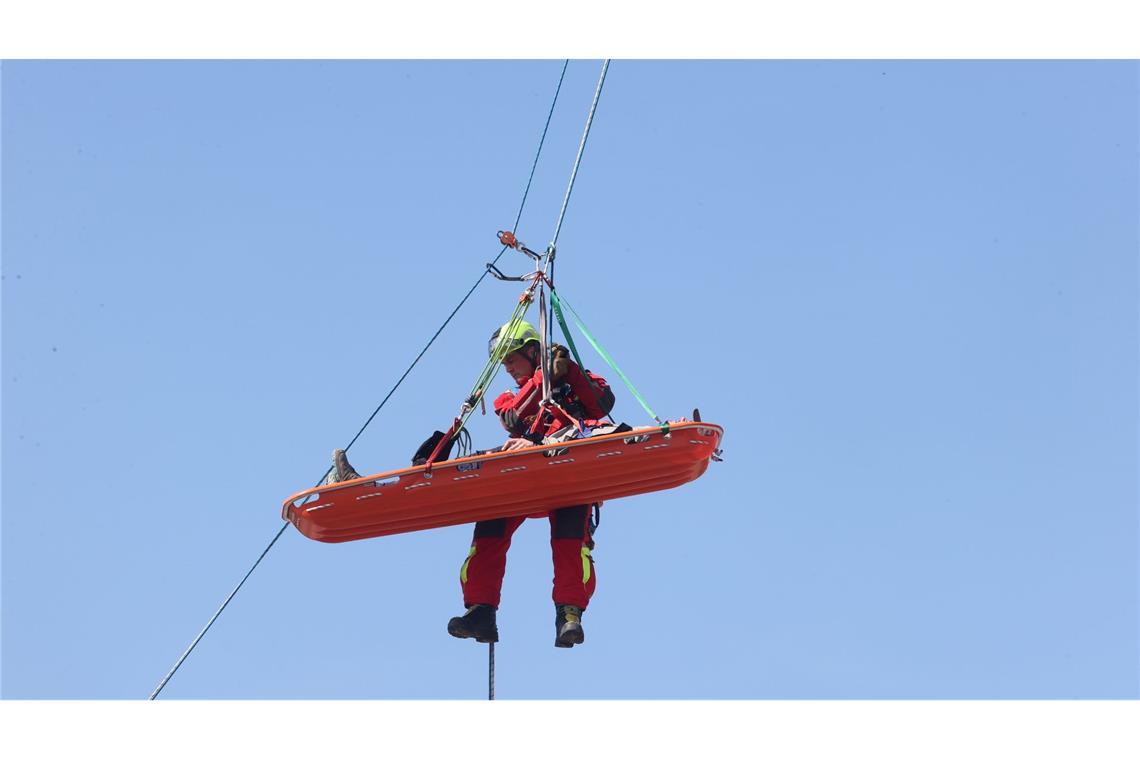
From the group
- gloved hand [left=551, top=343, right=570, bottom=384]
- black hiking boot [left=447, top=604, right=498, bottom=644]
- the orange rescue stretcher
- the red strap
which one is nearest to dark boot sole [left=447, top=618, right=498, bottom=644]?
black hiking boot [left=447, top=604, right=498, bottom=644]

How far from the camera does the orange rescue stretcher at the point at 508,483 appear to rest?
40.0ft

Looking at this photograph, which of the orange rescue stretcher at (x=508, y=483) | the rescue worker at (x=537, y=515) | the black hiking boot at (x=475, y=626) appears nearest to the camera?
the orange rescue stretcher at (x=508, y=483)

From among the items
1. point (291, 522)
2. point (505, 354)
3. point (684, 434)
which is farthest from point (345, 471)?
point (684, 434)

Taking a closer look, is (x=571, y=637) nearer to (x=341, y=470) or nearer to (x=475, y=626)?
(x=475, y=626)

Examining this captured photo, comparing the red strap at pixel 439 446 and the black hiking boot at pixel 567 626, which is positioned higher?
the red strap at pixel 439 446

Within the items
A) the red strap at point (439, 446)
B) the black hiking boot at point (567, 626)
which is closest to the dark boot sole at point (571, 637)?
the black hiking boot at point (567, 626)

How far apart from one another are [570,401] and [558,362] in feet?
0.92

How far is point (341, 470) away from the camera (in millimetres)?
12641

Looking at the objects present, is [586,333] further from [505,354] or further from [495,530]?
[495,530]

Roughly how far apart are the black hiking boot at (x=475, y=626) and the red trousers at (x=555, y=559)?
0.25 feet

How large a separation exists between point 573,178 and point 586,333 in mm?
996

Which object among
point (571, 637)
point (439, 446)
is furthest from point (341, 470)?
point (571, 637)

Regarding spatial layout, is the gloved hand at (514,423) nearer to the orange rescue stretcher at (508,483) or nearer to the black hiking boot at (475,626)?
the orange rescue stretcher at (508,483)

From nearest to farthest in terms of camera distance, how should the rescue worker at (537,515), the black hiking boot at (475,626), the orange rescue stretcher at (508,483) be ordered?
the orange rescue stretcher at (508,483) < the rescue worker at (537,515) < the black hiking boot at (475,626)
